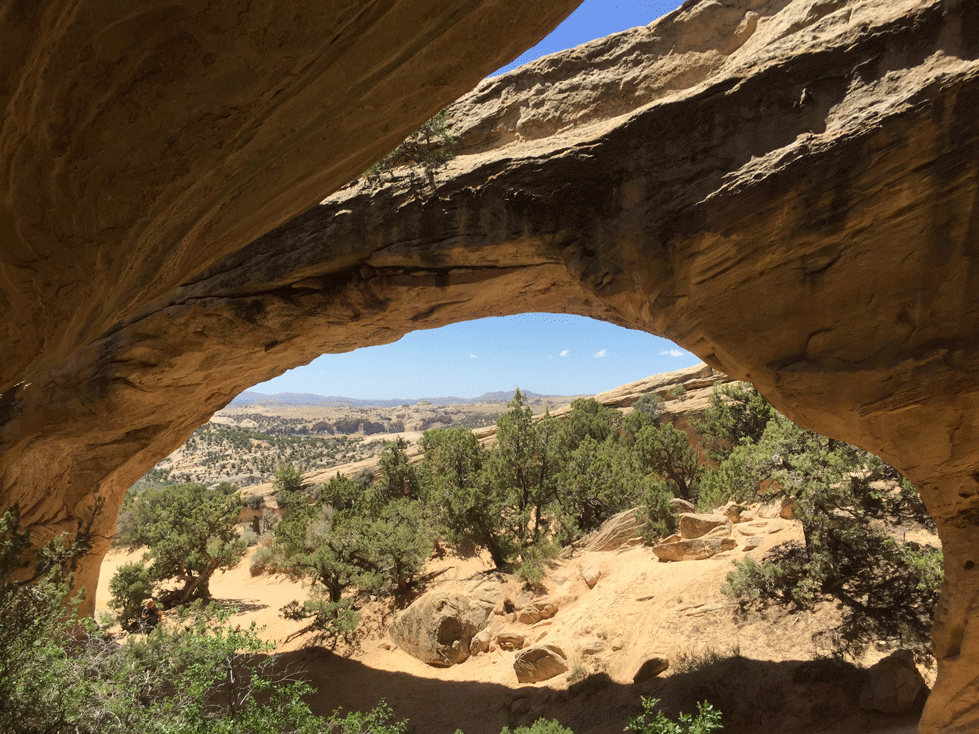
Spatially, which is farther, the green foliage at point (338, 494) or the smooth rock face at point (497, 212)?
the green foliage at point (338, 494)

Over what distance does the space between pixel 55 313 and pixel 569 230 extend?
6.21 meters

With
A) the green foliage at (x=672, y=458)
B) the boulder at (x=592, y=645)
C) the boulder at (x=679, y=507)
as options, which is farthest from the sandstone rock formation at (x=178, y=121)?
the green foliage at (x=672, y=458)

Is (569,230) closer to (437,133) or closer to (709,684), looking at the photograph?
(437,133)

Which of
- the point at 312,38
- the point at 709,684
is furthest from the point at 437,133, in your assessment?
the point at 709,684

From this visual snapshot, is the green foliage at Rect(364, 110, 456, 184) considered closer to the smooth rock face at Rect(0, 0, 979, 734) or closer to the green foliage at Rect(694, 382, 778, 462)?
the smooth rock face at Rect(0, 0, 979, 734)

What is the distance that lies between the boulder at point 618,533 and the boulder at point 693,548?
253cm

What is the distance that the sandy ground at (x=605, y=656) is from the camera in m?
9.09

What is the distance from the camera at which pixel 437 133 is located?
850cm

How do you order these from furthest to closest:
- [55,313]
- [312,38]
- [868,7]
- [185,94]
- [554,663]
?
[554,663] < [868,7] < [55,313] < [312,38] < [185,94]

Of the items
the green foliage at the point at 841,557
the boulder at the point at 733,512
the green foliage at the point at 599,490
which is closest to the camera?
the green foliage at the point at 841,557

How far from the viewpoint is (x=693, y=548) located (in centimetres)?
1368

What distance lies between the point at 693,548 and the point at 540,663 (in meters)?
5.51

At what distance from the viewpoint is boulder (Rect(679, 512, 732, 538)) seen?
14.1 meters

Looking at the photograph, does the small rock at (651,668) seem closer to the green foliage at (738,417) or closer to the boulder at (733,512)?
the boulder at (733,512)
